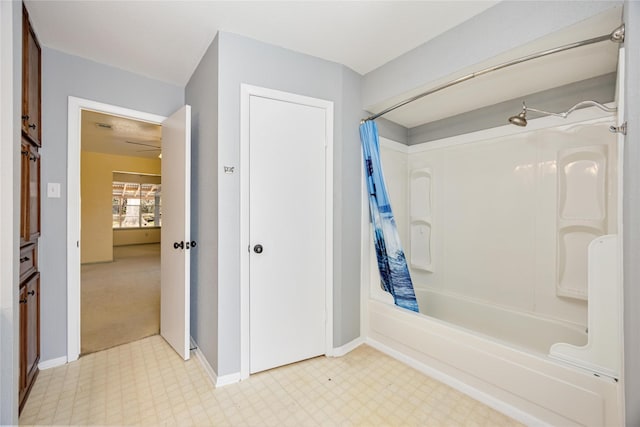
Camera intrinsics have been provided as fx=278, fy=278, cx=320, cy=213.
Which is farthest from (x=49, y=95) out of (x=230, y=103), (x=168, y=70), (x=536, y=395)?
(x=536, y=395)

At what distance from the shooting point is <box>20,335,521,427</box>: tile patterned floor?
5.20ft

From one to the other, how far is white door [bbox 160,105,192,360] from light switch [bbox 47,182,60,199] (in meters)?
0.73

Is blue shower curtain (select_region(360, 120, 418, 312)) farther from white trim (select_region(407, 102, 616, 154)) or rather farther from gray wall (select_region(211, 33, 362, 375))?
white trim (select_region(407, 102, 616, 154))

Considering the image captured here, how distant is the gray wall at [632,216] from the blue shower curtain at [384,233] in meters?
1.29

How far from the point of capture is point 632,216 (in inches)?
42.5

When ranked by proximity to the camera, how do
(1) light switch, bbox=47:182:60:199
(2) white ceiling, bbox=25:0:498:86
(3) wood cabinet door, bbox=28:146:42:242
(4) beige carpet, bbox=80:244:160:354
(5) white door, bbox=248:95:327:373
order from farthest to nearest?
(4) beige carpet, bbox=80:244:160:354 < (1) light switch, bbox=47:182:60:199 < (5) white door, bbox=248:95:327:373 < (3) wood cabinet door, bbox=28:146:42:242 < (2) white ceiling, bbox=25:0:498:86

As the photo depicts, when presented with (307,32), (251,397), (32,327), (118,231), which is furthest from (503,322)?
(118,231)

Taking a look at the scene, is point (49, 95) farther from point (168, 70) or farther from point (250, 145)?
point (250, 145)

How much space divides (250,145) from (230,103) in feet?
1.00

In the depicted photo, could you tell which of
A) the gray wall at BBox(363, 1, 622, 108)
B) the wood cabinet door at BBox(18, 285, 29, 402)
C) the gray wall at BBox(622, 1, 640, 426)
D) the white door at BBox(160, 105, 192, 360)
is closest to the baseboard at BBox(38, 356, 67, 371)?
the wood cabinet door at BBox(18, 285, 29, 402)

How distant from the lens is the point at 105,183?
6102 millimetres

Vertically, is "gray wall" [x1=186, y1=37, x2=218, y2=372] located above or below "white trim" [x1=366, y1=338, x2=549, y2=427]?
above

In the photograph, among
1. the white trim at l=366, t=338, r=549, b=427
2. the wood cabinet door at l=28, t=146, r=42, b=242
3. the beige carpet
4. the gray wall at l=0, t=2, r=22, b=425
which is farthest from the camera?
the beige carpet

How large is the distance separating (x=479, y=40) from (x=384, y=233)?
4.80ft
